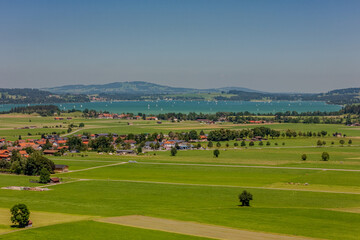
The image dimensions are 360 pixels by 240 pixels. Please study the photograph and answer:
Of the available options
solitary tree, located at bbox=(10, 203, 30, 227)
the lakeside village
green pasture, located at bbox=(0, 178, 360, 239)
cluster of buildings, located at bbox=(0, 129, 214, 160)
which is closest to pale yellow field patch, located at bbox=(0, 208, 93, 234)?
solitary tree, located at bbox=(10, 203, 30, 227)

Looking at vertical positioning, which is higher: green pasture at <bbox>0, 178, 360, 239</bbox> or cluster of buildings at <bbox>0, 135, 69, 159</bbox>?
cluster of buildings at <bbox>0, 135, 69, 159</bbox>

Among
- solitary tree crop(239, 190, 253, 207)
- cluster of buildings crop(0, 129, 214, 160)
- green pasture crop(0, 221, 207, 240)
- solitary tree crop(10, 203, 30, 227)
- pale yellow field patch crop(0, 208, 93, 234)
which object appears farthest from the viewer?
cluster of buildings crop(0, 129, 214, 160)

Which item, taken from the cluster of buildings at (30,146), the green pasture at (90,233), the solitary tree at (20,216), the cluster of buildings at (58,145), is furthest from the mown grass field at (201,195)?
the cluster of buildings at (58,145)

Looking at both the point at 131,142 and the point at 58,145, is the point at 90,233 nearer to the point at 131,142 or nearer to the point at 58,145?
the point at 58,145

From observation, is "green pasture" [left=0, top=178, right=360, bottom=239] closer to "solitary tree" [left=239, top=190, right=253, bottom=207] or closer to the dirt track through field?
"solitary tree" [left=239, top=190, right=253, bottom=207]

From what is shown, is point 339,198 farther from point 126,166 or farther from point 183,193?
point 126,166

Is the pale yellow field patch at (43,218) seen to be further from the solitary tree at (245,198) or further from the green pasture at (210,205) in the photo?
the solitary tree at (245,198)

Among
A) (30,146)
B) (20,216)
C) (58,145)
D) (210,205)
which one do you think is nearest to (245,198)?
(210,205)
